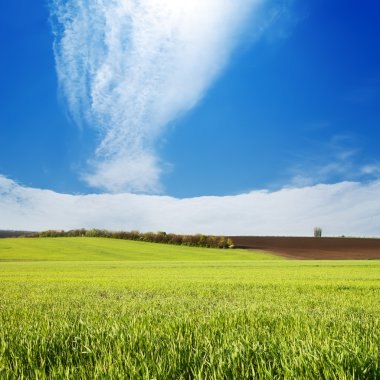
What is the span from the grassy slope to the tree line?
35.9ft

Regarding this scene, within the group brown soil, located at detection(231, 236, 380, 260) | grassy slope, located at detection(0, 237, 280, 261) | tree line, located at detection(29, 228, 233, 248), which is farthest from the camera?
tree line, located at detection(29, 228, 233, 248)

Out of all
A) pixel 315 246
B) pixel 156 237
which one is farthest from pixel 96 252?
pixel 315 246

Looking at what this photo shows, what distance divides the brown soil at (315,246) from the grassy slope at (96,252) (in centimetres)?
910

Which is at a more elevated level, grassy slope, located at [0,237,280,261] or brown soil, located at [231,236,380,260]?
brown soil, located at [231,236,380,260]

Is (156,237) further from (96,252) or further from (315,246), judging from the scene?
(315,246)

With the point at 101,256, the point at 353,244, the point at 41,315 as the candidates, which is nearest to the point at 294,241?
the point at 353,244

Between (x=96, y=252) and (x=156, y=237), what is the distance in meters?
26.5

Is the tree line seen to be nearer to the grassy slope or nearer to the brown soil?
the brown soil

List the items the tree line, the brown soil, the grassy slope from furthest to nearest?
the tree line → the brown soil → the grassy slope

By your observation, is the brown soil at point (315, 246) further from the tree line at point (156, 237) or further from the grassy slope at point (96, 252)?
the grassy slope at point (96, 252)

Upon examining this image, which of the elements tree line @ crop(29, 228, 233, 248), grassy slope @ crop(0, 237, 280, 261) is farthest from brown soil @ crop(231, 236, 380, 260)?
grassy slope @ crop(0, 237, 280, 261)

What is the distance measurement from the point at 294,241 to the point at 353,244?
510 inches

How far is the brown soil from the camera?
7181cm

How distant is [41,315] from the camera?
524 cm
